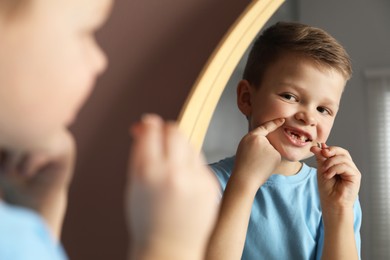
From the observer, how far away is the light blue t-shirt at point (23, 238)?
16cm

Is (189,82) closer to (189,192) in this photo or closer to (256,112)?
(256,112)

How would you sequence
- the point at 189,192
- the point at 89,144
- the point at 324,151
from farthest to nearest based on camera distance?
the point at 324,151 < the point at 89,144 < the point at 189,192

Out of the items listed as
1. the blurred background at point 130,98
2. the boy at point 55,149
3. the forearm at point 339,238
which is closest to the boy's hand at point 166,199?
the boy at point 55,149

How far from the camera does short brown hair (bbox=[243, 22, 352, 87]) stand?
Result: 594 mm

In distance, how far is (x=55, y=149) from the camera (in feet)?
0.68

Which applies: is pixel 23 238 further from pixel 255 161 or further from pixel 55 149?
pixel 255 161

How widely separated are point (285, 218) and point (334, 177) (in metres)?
0.07

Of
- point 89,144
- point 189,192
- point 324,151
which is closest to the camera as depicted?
point 189,192

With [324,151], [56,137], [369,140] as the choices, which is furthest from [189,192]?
[369,140]

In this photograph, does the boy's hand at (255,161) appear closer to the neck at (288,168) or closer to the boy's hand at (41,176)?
the neck at (288,168)

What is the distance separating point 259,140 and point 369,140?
0.23m

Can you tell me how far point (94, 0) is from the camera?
19 centimetres

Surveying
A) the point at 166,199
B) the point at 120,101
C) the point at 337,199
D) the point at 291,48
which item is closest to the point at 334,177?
the point at 337,199

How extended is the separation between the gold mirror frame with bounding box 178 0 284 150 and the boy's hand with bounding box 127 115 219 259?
0.91ft
